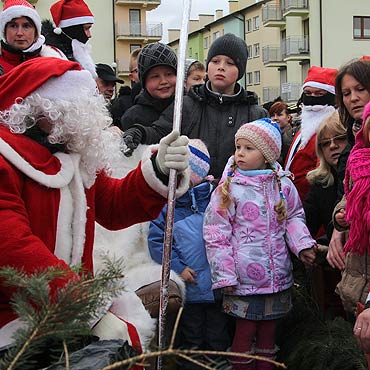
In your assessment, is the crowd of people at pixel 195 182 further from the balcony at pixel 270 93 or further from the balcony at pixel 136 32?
the balcony at pixel 270 93

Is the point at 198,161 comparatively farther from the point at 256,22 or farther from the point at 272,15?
the point at 256,22

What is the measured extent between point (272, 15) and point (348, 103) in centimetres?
3607

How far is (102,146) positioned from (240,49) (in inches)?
73.9

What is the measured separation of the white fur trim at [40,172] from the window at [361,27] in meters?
31.3

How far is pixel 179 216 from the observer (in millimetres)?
3660

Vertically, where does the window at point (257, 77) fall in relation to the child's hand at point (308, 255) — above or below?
above

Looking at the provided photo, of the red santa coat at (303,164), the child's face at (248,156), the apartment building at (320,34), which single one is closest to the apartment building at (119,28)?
the apartment building at (320,34)

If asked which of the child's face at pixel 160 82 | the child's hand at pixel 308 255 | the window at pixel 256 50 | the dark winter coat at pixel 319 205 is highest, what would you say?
the window at pixel 256 50

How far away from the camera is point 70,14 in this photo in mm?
4910

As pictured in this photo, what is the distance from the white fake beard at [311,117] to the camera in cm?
426

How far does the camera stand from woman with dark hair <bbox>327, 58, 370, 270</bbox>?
314 centimetres

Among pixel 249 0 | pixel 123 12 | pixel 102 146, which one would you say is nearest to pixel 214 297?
pixel 102 146

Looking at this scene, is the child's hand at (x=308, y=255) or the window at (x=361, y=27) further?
the window at (x=361, y=27)

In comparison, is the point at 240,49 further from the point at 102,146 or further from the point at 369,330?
the point at 369,330
